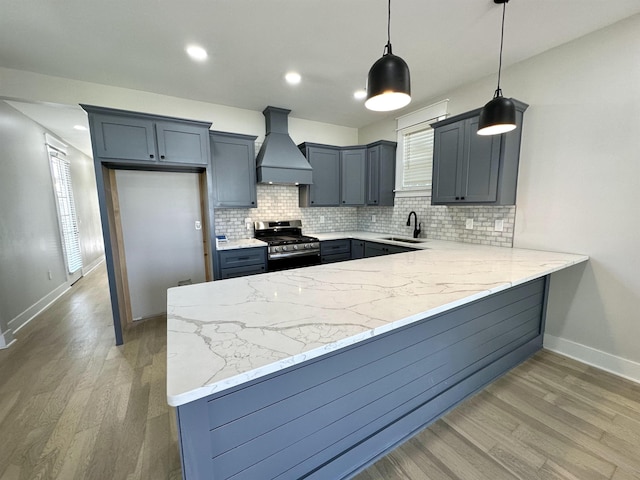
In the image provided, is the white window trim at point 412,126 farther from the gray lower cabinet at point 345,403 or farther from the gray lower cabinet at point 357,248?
the gray lower cabinet at point 345,403

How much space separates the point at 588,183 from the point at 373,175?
7.77 feet

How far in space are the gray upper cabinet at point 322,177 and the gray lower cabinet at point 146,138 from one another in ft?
4.96

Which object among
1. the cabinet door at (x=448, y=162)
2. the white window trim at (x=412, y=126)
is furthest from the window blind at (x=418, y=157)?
the cabinet door at (x=448, y=162)

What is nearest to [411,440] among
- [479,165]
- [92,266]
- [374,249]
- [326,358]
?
[326,358]

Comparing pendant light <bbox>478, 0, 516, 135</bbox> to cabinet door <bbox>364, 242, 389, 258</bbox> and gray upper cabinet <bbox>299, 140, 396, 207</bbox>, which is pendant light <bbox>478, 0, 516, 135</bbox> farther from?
gray upper cabinet <bbox>299, 140, 396, 207</bbox>

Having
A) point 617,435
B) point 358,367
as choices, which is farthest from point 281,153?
point 617,435

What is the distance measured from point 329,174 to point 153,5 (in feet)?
8.80

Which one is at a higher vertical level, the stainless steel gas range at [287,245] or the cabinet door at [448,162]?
the cabinet door at [448,162]

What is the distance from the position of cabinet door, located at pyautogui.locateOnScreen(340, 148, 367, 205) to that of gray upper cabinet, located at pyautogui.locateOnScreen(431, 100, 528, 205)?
130 centimetres

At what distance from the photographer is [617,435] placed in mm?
1581

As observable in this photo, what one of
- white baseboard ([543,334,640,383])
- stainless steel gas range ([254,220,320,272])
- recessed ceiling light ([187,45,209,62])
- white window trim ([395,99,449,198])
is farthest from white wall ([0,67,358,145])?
white baseboard ([543,334,640,383])

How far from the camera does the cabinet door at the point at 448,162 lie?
2.75m

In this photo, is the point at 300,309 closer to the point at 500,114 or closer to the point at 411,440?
the point at 411,440

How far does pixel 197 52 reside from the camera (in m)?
2.27
